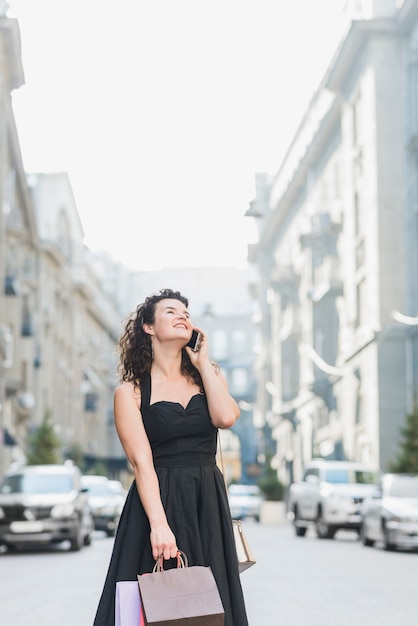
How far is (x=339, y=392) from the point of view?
4900 cm

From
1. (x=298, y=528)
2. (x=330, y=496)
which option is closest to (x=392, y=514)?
(x=330, y=496)

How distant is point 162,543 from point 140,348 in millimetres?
870

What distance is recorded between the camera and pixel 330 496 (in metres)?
28.3

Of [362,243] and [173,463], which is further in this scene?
[362,243]

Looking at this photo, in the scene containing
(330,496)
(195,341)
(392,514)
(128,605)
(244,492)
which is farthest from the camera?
(244,492)

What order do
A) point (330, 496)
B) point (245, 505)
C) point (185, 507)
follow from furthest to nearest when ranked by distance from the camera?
1. point (245, 505)
2. point (330, 496)
3. point (185, 507)

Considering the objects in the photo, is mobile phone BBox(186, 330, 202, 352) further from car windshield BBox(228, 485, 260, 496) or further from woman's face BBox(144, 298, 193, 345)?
car windshield BBox(228, 485, 260, 496)

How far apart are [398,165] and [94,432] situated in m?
45.7

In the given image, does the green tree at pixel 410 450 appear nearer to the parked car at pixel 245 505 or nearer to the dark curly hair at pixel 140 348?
the parked car at pixel 245 505

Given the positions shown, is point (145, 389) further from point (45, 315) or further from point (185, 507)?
point (45, 315)

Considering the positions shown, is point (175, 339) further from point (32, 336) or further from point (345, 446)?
point (32, 336)

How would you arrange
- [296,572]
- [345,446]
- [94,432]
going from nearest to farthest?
[296,572], [345,446], [94,432]

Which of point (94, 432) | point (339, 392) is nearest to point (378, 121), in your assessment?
point (339, 392)

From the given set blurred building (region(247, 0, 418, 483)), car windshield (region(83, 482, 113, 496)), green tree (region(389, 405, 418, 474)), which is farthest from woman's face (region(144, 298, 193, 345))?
car windshield (region(83, 482, 113, 496))
